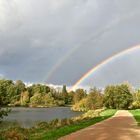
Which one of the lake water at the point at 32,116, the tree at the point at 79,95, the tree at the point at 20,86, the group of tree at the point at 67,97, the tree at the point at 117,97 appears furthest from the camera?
the tree at the point at 20,86

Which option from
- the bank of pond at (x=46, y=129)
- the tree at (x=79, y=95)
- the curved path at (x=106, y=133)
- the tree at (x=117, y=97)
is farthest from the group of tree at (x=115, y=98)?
the curved path at (x=106, y=133)

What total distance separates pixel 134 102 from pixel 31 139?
252ft

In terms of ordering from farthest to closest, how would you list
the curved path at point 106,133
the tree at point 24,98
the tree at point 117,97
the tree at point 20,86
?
the tree at point 20,86
the tree at point 24,98
the tree at point 117,97
the curved path at point 106,133

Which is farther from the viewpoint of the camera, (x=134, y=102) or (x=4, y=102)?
(x=134, y=102)

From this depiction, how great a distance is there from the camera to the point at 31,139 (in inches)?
808

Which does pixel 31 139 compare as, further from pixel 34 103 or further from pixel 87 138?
pixel 34 103

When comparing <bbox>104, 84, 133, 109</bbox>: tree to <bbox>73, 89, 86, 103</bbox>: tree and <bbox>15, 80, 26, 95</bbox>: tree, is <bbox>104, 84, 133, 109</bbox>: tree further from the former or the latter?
<bbox>15, 80, 26, 95</bbox>: tree

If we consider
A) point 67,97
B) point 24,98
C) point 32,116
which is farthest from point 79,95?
point 32,116

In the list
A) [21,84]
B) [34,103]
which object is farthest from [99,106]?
[21,84]

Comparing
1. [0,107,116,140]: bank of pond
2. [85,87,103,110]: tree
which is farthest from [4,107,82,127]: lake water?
[0,107,116,140]: bank of pond

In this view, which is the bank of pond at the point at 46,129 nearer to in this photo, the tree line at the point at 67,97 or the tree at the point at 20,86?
the tree line at the point at 67,97

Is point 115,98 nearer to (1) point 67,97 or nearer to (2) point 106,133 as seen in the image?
(2) point 106,133

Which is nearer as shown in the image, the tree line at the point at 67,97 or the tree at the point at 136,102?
the tree line at the point at 67,97

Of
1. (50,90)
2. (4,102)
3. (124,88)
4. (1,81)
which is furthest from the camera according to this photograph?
(50,90)
